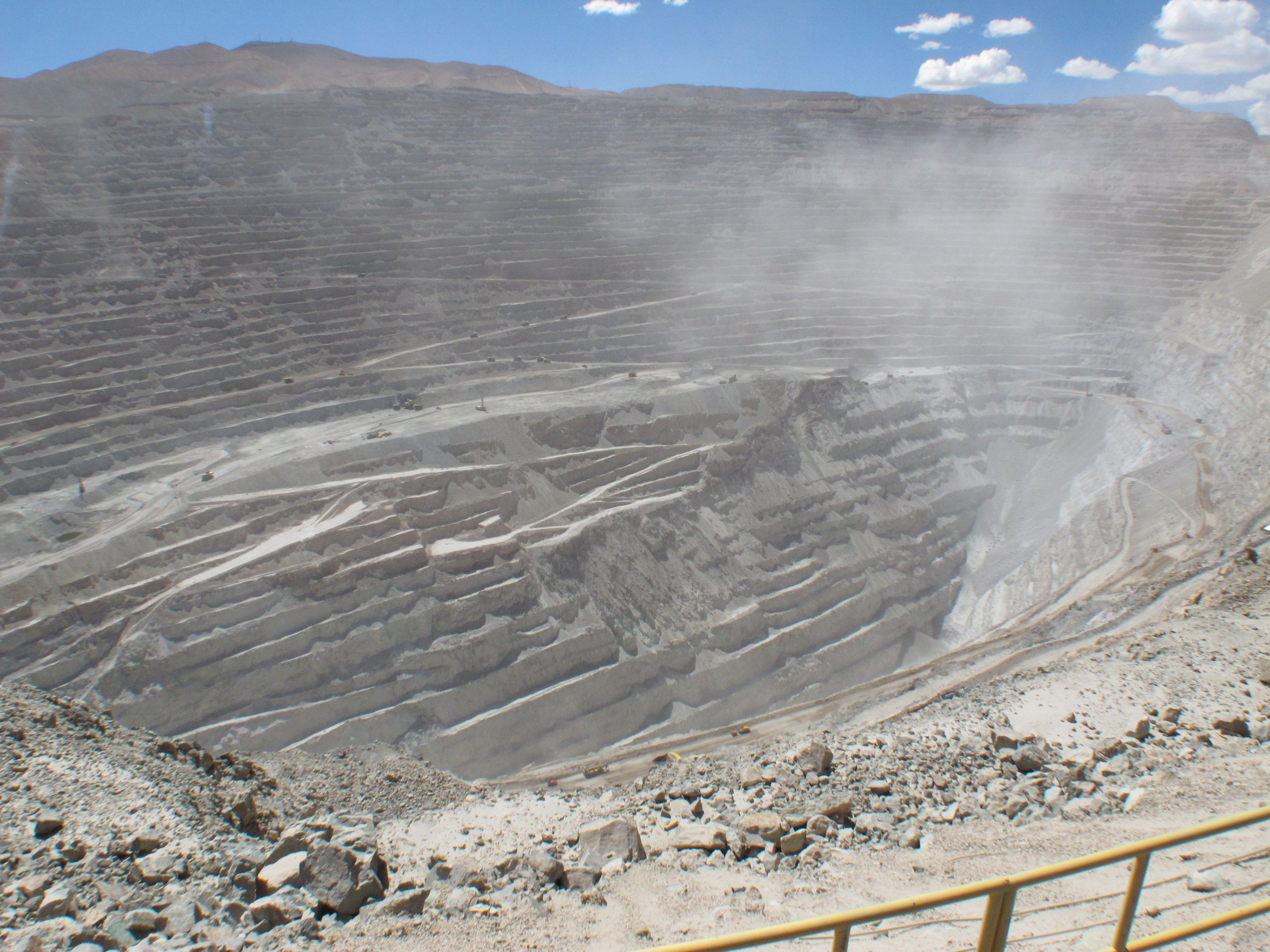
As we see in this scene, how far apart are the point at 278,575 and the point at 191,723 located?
2.59 m

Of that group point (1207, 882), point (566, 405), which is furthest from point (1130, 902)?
point (566, 405)

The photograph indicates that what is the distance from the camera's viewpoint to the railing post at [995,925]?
353 cm

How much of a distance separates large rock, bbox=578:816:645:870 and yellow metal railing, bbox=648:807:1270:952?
242cm

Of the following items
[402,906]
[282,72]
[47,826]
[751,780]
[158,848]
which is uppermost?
[282,72]

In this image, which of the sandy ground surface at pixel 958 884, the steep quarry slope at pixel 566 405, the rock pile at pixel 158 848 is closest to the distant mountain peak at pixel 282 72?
the steep quarry slope at pixel 566 405

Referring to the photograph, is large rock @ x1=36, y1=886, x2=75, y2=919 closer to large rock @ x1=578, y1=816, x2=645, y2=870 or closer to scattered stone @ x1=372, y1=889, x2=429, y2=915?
scattered stone @ x1=372, y1=889, x2=429, y2=915

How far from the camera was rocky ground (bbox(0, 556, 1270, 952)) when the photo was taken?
4.68 metres

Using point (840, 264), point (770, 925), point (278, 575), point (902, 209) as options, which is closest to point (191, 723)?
point (278, 575)

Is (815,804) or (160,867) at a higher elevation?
(160,867)

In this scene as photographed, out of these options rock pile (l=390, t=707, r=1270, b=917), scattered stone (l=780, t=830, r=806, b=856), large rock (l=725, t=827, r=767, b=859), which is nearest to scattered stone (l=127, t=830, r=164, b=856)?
rock pile (l=390, t=707, r=1270, b=917)

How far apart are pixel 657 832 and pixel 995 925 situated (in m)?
3.35

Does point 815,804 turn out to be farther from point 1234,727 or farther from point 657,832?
point 1234,727

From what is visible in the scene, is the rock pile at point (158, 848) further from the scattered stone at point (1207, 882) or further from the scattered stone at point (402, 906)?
the scattered stone at point (1207, 882)

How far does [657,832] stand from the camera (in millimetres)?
6488
